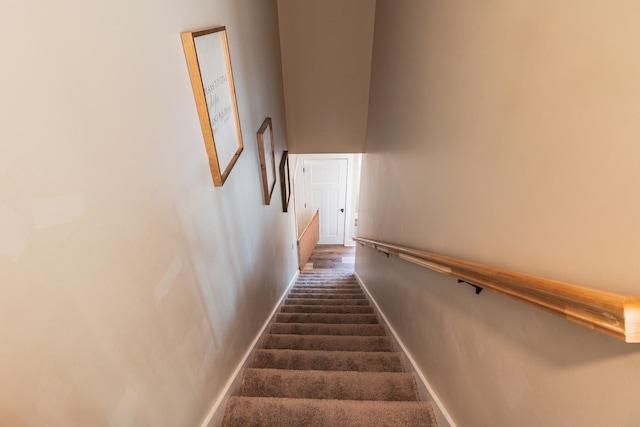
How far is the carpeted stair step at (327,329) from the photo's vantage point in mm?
2273

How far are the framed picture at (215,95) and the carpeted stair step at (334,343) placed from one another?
139 centimetres

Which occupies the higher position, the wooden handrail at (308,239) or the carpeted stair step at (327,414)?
the carpeted stair step at (327,414)

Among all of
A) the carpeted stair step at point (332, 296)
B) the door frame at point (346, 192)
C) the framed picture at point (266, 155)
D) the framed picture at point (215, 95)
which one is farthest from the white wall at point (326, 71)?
the framed picture at point (215, 95)

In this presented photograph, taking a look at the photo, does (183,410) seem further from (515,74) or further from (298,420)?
(515,74)

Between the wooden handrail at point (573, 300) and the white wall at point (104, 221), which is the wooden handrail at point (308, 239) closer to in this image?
the white wall at point (104, 221)

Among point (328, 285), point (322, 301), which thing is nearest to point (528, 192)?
point (322, 301)

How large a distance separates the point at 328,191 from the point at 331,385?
4803mm

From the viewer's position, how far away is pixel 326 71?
10.7 ft

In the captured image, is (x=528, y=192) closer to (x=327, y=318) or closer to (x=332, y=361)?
(x=332, y=361)

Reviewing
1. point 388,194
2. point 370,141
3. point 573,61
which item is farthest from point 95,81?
point 370,141

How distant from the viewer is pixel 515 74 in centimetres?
75

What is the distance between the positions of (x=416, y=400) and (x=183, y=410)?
1107mm

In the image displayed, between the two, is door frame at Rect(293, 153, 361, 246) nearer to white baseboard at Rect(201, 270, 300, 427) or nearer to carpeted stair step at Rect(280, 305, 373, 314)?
carpeted stair step at Rect(280, 305, 373, 314)

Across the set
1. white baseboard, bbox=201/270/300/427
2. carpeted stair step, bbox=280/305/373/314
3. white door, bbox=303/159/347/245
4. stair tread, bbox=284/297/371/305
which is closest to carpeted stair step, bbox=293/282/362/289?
stair tread, bbox=284/297/371/305
